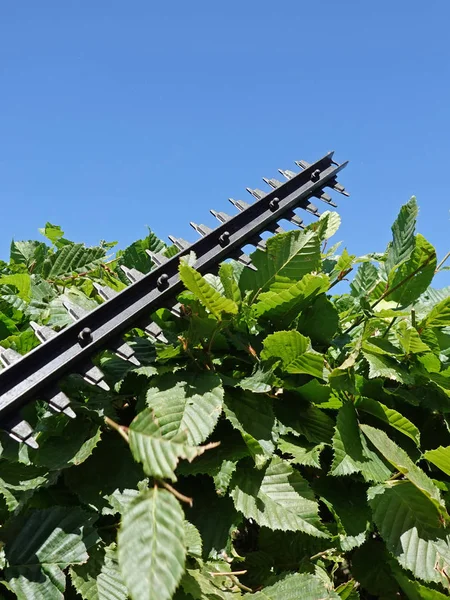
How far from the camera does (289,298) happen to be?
1.16 meters

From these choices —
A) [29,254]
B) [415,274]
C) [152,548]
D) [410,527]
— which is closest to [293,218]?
[415,274]

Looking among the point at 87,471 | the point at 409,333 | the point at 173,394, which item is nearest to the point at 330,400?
the point at 409,333

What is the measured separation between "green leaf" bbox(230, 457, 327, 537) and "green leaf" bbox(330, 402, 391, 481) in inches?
3.0

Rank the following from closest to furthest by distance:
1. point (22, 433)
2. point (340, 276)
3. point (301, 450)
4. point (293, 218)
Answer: point (22, 433)
point (301, 450)
point (293, 218)
point (340, 276)

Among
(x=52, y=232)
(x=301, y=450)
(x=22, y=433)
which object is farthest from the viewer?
(x=52, y=232)

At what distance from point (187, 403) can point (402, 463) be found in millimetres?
448

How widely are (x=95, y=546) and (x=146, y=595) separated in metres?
0.44

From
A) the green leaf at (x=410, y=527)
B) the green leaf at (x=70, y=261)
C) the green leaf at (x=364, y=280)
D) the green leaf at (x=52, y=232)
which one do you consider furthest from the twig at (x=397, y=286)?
the green leaf at (x=52, y=232)

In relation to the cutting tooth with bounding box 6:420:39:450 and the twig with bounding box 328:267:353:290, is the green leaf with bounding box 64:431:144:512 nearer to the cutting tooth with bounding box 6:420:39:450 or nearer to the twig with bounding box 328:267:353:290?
the cutting tooth with bounding box 6:420:39:450

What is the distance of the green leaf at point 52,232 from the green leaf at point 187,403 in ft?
5.33

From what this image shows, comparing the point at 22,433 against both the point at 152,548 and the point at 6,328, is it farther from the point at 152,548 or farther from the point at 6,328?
the point at 6,328

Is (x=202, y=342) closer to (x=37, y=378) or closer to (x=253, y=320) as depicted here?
(x=253, y=320)

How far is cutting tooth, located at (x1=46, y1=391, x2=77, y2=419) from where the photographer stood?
3.00 feet

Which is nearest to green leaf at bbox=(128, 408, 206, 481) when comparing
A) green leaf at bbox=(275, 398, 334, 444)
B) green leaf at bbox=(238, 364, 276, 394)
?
green leaf at bbox=(238, 364, 276, 394)
